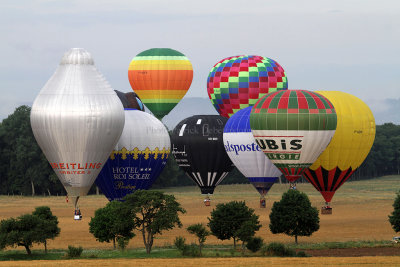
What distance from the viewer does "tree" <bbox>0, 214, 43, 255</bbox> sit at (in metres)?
67.1

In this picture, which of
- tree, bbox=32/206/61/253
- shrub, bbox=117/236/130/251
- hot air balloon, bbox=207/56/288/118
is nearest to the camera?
tree, bbox=32/206/61/253

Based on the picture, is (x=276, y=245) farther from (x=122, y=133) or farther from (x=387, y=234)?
(x=122, y=133)

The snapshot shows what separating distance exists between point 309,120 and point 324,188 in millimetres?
8517

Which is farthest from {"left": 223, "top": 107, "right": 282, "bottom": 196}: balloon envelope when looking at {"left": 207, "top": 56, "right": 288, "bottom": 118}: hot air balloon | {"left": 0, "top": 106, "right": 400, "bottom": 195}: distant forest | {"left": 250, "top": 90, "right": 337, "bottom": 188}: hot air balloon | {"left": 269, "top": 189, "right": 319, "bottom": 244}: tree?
{"left": 0, "top": 106, "right": 400, "bottom": 195}: distant forest

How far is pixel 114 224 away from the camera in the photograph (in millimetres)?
69688

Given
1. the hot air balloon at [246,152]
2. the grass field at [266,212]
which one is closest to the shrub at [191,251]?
the grass field at [266,212]

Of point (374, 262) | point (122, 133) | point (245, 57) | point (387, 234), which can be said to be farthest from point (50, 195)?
point (374, 262)

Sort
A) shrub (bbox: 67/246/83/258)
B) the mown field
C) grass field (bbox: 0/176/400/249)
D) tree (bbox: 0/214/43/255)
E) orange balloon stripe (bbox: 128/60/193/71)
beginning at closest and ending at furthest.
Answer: tree (bbox: 0/214/43/255)
shrub (bbox: 67/246/83/258)
the mown field
grass field (bbox: 0/176/400/249)
orange balloon stripe (bbox: 128/60/193/71)

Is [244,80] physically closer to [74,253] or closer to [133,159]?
[133,159]

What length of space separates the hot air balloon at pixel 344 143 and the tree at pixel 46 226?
27.0 m

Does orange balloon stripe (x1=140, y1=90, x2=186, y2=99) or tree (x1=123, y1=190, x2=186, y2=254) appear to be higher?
orange balloon stripe (x1=140, y1=90, x2=186, y2=99)

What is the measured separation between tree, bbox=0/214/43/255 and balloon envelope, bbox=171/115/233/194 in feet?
109

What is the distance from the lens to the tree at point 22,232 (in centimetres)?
6712

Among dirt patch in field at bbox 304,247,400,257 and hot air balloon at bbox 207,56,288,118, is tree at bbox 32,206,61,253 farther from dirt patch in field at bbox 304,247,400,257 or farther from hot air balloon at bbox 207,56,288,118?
hot air balloon at bbox 207,56,288,118
